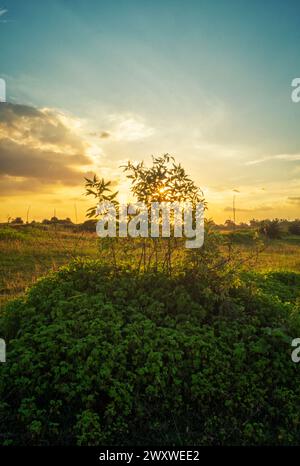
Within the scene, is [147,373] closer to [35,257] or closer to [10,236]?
[35,257]

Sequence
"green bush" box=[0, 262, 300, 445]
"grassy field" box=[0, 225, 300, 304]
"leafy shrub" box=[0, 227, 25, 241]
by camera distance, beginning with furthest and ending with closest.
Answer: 1. "leafy shrub" box=[0, 227, 25, 241]
2. "grassy field" box=[0, 225, 300, 304]
3. "green bush" box=[0, 262, 300, 445]

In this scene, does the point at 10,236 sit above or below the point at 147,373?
above

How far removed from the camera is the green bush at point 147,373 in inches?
213

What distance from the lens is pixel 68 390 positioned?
221 inches

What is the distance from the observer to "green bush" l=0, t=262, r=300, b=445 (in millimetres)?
Answer: 5410

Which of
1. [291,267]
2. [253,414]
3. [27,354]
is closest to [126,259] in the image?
[27,354]

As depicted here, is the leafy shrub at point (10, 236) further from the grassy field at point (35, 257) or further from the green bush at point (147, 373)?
the green bush at point (147, 373)

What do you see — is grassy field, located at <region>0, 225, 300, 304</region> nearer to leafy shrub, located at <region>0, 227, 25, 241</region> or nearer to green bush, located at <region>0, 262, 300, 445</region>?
leafy shrub, located at <region>0, 227, 25, 241</region>

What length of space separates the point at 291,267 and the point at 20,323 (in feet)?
46.3

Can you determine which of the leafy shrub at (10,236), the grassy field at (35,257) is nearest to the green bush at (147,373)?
the grassy field at (35,257)

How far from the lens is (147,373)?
5965 millimetres

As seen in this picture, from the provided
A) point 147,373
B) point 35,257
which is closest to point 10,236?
point 35,257

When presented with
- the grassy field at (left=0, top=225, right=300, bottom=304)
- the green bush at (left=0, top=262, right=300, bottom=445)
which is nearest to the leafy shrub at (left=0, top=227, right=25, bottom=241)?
the grassy field at (left=0, top=225, right=300, bottom=304)
